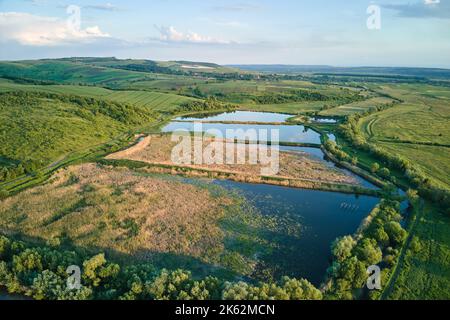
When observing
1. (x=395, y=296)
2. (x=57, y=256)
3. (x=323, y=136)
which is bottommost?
(x=395, y=296)

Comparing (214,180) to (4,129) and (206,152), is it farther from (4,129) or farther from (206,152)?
(4,129)

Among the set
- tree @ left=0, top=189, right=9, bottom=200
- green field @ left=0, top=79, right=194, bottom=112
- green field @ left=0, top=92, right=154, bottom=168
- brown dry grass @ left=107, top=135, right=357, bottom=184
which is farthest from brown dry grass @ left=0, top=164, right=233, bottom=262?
green field @ left=0, top=79, right=194, bottom=112

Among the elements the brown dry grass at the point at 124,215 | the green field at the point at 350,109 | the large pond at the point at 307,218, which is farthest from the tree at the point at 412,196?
the green field at the point at 350,109

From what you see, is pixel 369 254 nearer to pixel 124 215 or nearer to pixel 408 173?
pixel 408 173

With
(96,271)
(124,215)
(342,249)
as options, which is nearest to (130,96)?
(124,215)

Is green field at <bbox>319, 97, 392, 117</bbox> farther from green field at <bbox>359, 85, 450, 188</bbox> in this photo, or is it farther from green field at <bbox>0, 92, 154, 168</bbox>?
green field at <bbox>0, 92, 154, 168</bbox>

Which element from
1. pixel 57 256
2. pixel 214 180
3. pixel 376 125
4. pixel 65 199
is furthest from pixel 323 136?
pixel 57 256
